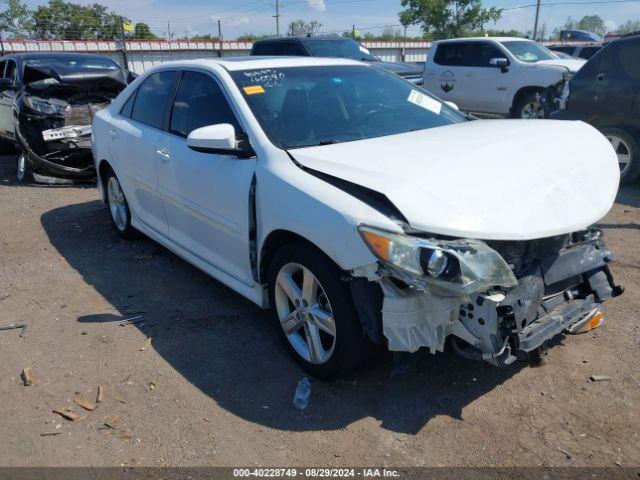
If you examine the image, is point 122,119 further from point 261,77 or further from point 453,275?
point 453,275

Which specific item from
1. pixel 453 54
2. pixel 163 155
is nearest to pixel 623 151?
pixel 163 155

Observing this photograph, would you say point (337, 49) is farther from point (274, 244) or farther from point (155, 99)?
point (274, 244)

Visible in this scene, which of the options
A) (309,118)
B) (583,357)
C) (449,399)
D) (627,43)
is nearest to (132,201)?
(309,118)

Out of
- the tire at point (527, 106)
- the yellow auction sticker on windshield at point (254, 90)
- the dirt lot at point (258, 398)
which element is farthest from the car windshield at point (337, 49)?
the dirt lot at point (258, 398)

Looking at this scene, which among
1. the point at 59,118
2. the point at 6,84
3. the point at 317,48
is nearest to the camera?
the point at 59,118

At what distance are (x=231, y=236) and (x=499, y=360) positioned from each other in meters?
1.82

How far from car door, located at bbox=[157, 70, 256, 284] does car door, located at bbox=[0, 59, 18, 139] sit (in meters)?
5.99

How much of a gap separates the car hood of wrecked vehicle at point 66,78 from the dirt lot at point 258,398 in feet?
17.0

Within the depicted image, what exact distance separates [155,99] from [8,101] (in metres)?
6.03

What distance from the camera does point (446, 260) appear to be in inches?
96.3

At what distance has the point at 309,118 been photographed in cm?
362

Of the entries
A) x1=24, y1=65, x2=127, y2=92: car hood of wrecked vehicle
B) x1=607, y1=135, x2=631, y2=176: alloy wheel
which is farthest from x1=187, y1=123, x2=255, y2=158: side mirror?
x1=24, y1=65, x2=127, y2=92: car hood of wrecked vehicle

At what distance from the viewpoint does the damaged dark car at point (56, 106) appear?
818 centimetres

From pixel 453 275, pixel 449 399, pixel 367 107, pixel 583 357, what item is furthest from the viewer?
pixel 367 107
